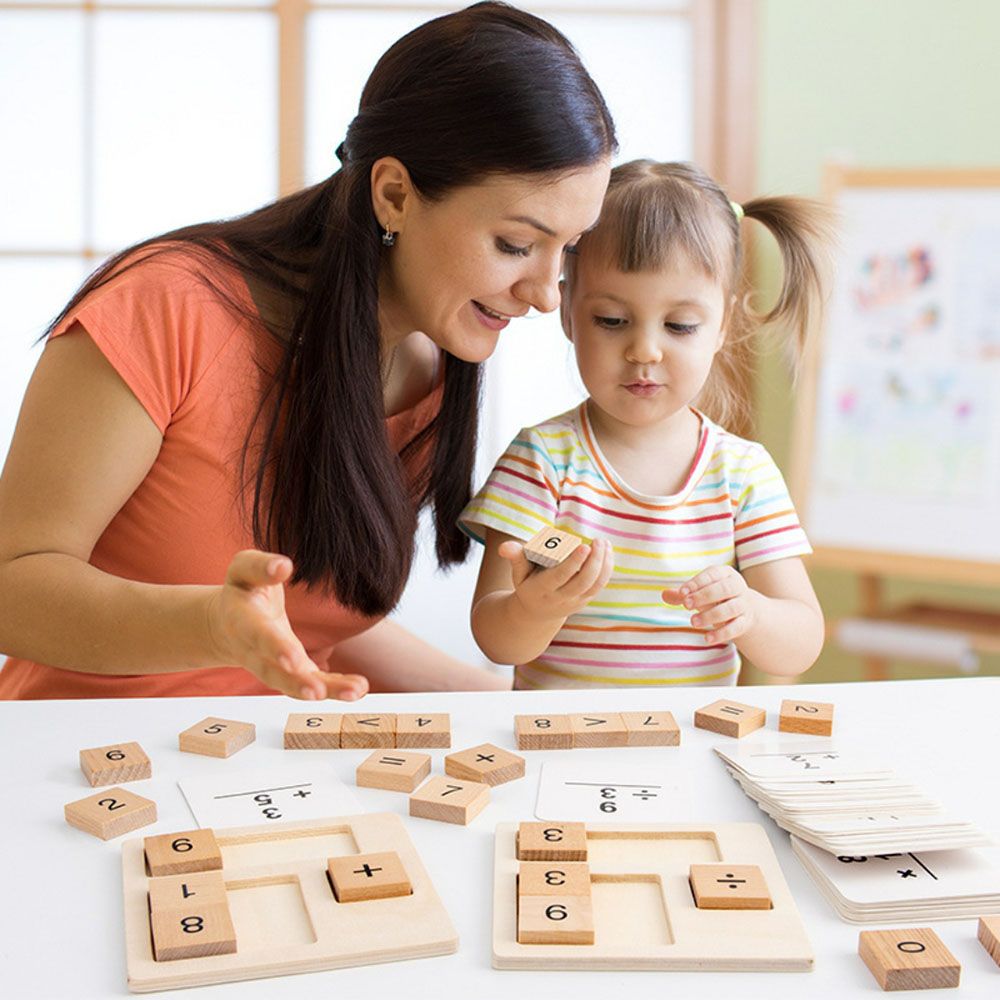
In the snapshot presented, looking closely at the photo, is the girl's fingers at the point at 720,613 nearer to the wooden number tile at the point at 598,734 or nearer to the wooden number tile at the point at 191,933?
the wooden number tile at the point at 598,734

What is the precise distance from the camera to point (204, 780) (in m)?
0.93

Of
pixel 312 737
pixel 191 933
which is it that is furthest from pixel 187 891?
pixel 312 737

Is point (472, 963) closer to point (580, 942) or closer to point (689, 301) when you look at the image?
point (580, 942)

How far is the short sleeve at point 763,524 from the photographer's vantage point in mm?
1428

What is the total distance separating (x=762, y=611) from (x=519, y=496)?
30 centimetres

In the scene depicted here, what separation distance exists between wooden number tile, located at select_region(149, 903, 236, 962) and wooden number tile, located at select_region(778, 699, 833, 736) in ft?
1.68

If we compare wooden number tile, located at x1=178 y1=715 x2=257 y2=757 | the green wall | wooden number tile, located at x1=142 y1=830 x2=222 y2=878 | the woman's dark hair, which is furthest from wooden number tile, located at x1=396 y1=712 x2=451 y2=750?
the green wall

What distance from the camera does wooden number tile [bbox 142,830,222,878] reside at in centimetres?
78

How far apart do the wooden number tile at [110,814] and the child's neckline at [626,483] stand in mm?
707

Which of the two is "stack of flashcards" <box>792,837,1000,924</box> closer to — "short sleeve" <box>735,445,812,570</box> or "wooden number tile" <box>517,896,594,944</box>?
Answer: "wooden number tile" <box>517,896,594,944</box>

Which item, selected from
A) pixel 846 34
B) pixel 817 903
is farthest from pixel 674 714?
pixel 846 34

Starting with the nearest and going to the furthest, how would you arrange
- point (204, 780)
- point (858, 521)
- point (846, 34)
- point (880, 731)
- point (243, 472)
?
1. point (204, 780)
2. point (880, 731)
3. point (243, 472)
4. point (858, 521)
5. point (846, 34)

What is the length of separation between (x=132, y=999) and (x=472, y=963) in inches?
7.0

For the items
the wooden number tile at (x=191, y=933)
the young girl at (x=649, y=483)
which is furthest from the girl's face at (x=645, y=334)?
the wooden number tile at (x=191, y=933)
